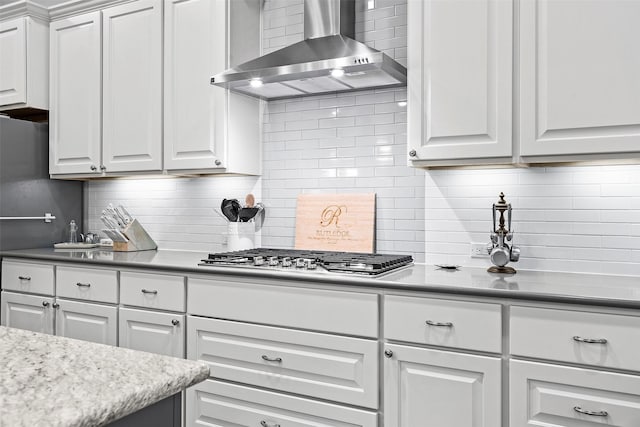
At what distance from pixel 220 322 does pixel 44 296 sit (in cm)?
133

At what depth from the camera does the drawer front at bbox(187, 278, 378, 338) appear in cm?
219

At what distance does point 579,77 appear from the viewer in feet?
7.00

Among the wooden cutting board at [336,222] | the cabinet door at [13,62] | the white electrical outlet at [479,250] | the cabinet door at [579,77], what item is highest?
the cabinet door at [13,62]

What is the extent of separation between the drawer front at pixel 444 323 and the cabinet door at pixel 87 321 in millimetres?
1599

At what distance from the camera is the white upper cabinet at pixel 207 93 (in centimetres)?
303

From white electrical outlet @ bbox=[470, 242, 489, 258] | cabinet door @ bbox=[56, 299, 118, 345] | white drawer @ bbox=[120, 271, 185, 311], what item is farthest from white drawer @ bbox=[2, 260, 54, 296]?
white electrical outlet @ bbox=[470, 242, 489, 258]

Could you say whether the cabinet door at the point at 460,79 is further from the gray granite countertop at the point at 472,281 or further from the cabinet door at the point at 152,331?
the cabinet door at the point at 152,331

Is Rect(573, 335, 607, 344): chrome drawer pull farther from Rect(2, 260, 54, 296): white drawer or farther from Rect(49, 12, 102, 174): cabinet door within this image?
Rect(49, 12, 102, 174): cabinet door

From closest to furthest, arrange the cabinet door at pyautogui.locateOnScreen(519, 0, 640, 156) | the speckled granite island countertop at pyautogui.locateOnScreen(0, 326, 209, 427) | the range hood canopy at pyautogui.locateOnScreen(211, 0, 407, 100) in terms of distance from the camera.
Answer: the speckled granite island countertop at pyautogui.locateOnScreen(0, 326, 209, 427), the cabinet door at pyautogui.locateOnScreen(519, 0, 640, 156), the range hood canopy at pyautogui.locateOnScreen(211, 0, 407, 100)

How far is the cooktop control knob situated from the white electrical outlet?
3.19ft

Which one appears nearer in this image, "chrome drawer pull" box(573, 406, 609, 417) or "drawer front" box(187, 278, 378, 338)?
"chrome drawer pull" box(573, 406, 609, 417)

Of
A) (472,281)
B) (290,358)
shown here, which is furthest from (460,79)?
(290,358)

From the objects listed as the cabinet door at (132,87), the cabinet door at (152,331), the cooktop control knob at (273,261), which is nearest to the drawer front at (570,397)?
the cooktop control knob at (273,261)

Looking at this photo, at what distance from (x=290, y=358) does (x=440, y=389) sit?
66 centimetres
